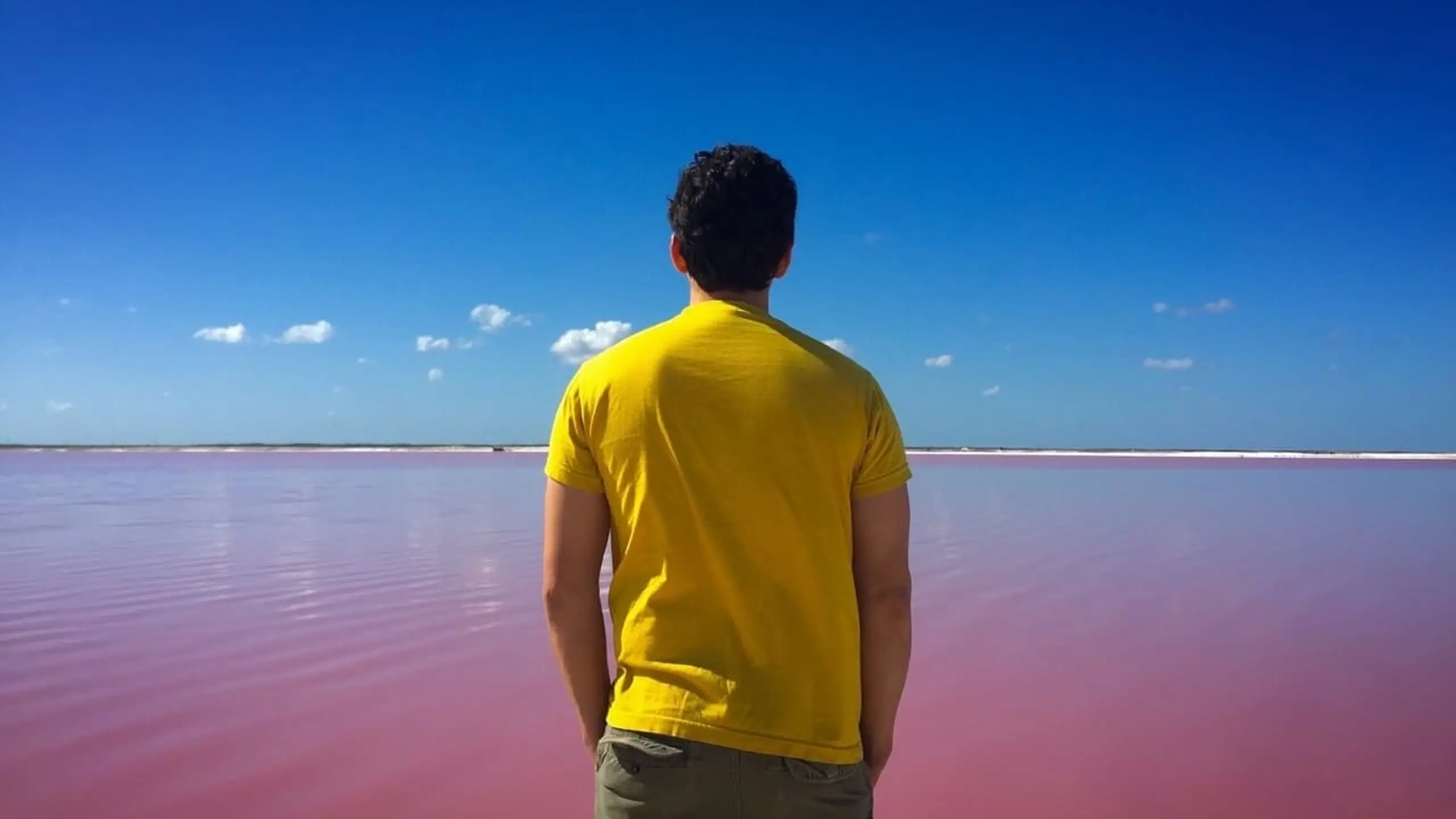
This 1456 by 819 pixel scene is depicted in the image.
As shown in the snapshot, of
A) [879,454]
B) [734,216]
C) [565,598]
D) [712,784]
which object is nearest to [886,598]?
[879,454]

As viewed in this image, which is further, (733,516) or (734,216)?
(734,216)

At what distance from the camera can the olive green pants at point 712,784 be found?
152 cm

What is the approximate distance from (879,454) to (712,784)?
23.2 inches

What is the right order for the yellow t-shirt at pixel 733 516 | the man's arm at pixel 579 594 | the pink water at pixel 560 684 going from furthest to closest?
the pink water at pixel 560 684, the man's arm at pixel 579 594, the yellow t-shirt at pixel 733 516

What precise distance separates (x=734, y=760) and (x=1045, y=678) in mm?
4140

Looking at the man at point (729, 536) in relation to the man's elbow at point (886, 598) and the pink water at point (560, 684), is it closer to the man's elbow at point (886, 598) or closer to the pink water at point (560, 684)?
the man's elbow at point (886, 598)

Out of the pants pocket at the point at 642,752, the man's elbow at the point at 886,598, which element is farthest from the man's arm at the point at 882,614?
the pants pocket at the point at 642,752

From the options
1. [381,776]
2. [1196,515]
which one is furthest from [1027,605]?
[1196,515]

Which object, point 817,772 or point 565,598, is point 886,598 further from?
point 565,598

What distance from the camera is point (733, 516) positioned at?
1.53 meters

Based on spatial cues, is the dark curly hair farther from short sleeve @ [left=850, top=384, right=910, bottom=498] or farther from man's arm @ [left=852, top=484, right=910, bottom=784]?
man's arm @ [left=852, top=484, right=910, bottom=784]

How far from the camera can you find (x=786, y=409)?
4.93 feet

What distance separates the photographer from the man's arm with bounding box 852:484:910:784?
5.49 feet

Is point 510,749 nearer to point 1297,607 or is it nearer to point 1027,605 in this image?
point 1027,605
